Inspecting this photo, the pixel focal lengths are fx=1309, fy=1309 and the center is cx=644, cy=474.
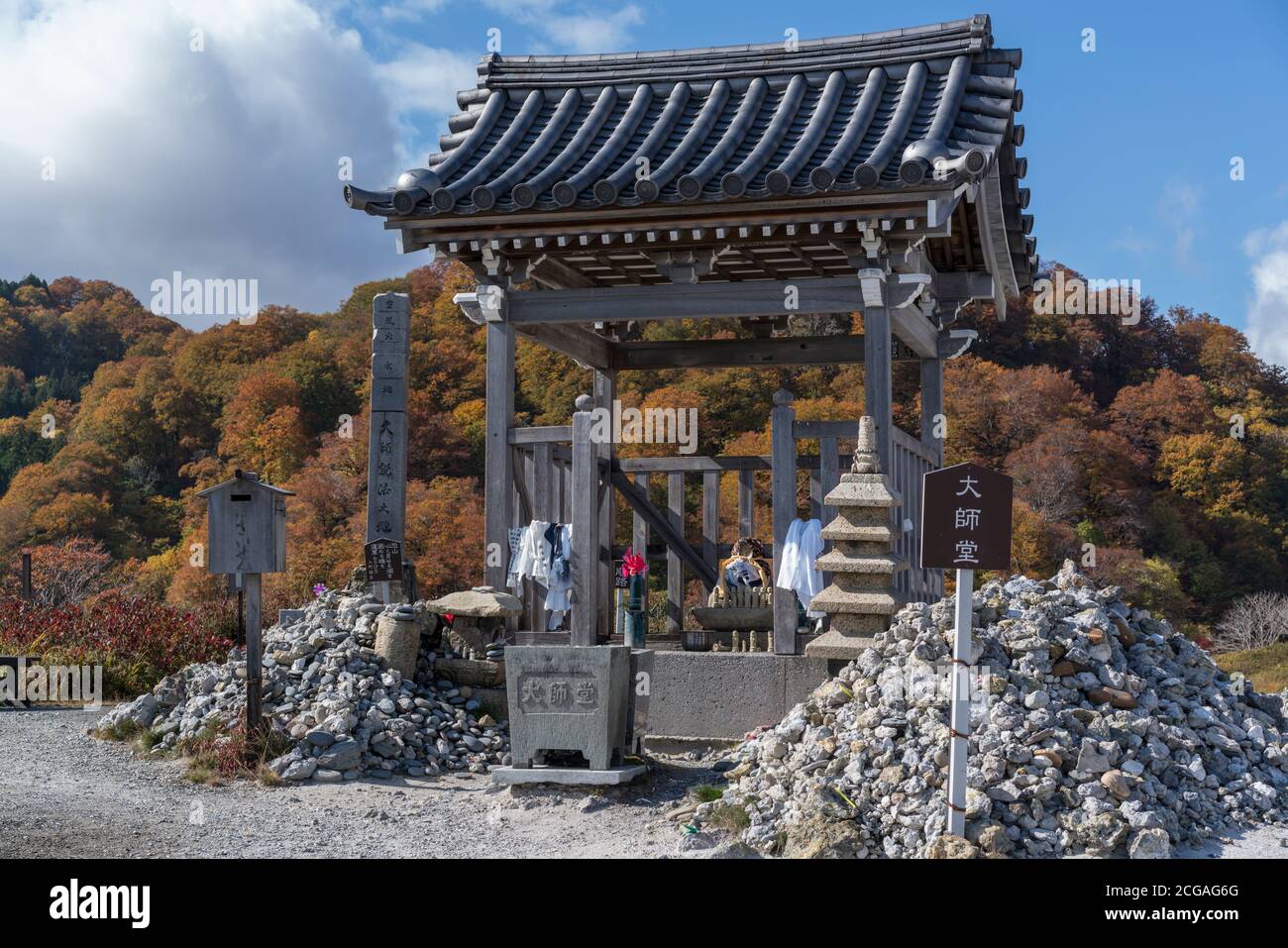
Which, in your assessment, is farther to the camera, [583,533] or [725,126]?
[725,126]

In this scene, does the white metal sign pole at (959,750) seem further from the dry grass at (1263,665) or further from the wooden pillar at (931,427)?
the dry grass at (1263,665)

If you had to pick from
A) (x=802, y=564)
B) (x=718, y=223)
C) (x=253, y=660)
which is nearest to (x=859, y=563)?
(x=802, y=564)

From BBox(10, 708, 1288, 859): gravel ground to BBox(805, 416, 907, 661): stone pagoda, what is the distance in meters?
1.42

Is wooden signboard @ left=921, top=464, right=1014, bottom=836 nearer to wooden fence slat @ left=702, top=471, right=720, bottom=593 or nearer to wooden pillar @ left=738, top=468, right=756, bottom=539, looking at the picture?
wooden fence slat @ left=702, top=471, right=720, bottom=593

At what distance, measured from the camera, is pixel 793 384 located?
27.7m

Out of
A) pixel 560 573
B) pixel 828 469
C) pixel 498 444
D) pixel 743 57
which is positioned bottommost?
pixel 560 573

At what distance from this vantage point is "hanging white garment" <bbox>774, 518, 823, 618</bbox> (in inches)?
386

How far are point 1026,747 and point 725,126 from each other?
6.04 metres

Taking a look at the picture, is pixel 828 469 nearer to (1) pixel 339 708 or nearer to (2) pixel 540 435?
(2) pixel 540 435

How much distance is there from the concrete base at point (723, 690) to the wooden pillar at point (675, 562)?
182 centimetres

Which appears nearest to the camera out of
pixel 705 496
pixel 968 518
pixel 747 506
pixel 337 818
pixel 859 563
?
pixel 968 518

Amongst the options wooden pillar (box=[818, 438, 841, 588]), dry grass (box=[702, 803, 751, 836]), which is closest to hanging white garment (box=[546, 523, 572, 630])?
wooden pillar (box=[818, 438, 841, 588])

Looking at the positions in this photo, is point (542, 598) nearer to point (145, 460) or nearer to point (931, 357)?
point (931, 357)

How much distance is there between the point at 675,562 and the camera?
40.3ft
